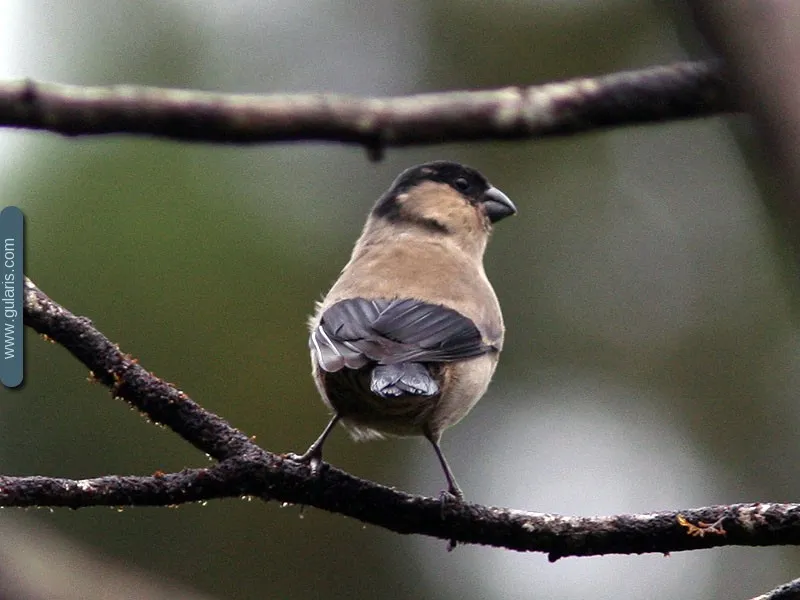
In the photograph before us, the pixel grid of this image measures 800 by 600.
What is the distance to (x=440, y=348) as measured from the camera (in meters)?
3.84

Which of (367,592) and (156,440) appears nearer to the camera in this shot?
(156,440)

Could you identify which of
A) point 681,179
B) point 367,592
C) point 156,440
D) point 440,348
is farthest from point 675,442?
point 440,348

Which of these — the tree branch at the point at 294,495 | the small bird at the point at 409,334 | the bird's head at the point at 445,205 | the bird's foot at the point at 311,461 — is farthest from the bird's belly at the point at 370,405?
the bird's head at the point at 445,205

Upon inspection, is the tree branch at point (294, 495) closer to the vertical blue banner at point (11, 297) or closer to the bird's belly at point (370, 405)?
the vertical blue banner at point (11, 297)

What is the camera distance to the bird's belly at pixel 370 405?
142 inches

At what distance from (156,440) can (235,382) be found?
1.91ft

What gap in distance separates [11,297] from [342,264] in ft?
15.4

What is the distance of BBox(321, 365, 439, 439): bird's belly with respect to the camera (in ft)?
11.9

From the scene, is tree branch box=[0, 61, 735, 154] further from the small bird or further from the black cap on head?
the black cap on head

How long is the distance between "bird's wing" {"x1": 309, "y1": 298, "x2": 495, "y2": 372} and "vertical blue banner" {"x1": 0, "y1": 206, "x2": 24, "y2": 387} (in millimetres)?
998

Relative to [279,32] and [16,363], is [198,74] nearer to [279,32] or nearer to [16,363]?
[279,32]

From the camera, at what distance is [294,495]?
280 cm

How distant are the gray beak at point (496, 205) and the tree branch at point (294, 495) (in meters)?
2.63

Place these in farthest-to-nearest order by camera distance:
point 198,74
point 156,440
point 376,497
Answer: point 198,74 → point 156,440 → point 376,497
